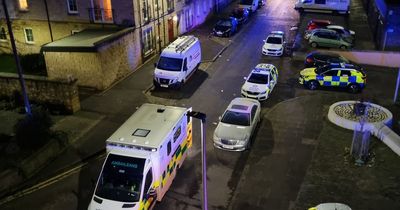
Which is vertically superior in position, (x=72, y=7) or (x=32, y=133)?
(x=72, y=7)

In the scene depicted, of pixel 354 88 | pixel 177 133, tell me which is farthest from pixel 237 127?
pixel 354 88

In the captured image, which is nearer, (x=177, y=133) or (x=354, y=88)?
(x=177, y=133)

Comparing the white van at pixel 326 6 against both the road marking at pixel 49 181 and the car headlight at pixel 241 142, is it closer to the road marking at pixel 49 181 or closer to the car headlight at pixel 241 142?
the car headlight at pixel 241 142

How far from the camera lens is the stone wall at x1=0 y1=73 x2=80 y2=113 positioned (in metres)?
23.6

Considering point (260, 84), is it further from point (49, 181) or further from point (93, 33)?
point (49, 181)

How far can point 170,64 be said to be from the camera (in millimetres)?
26797

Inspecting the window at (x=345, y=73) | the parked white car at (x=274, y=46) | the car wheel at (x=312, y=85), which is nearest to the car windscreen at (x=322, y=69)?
the car wheel at (x=312, y=85)

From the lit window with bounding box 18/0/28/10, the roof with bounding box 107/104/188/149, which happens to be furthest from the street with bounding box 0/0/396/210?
the lit window with bounding box 18/0/28/10

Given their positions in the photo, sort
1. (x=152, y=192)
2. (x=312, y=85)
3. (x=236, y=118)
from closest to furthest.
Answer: (x=152, y=192) → (x=236, y=118) → (x=312, y=85)

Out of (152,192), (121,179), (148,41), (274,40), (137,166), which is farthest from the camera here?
(274,40)

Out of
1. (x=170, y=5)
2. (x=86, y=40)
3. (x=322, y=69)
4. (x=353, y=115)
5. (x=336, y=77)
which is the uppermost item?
(x=170, y=5)

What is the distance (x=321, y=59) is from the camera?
29.7 meters

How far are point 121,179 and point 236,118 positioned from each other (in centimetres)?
752

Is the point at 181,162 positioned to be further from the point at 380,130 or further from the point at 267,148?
the point at 380,130
